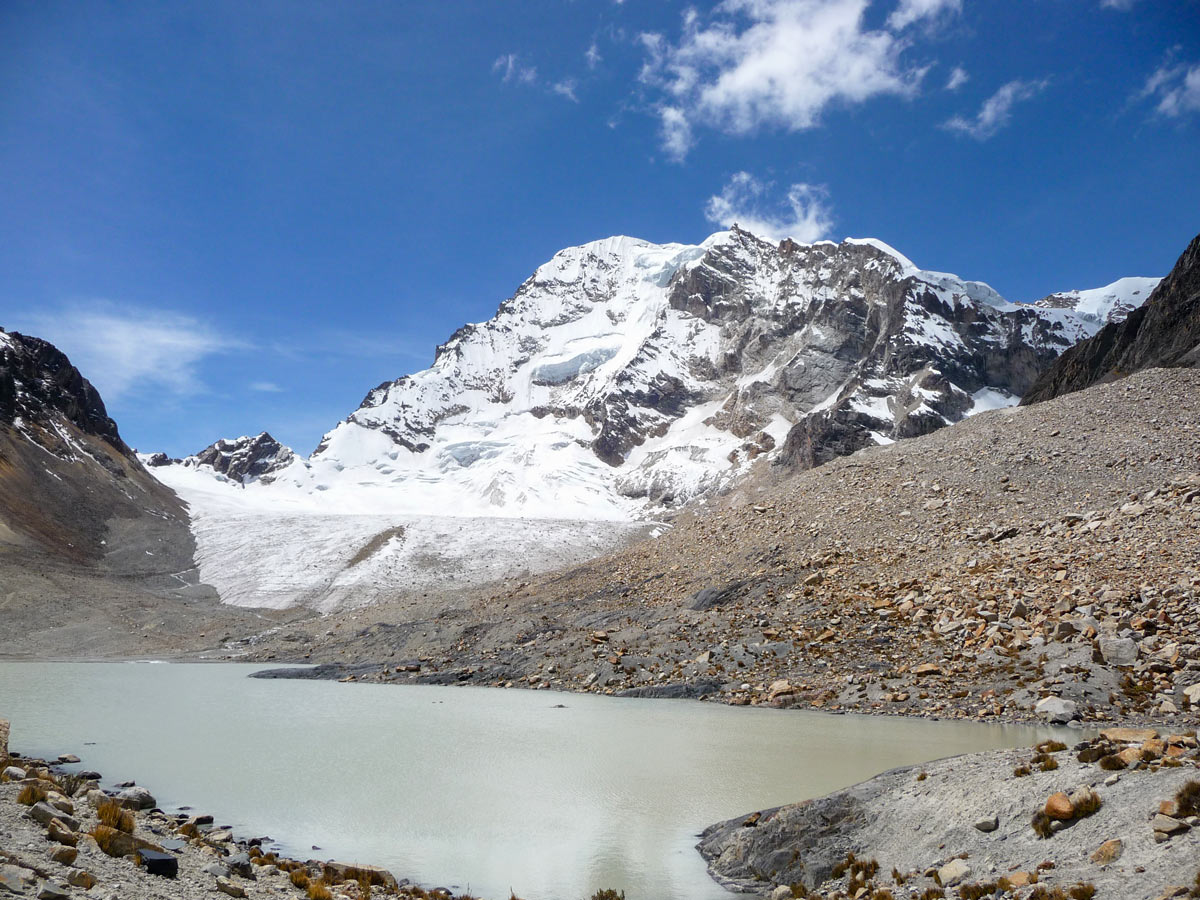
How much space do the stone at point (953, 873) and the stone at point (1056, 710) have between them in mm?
13184

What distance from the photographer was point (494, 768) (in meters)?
18.6

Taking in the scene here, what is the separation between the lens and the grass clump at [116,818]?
10125mm

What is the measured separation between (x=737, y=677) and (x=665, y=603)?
37.7ft

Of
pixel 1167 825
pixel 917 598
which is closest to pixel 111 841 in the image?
pixel 1167 825

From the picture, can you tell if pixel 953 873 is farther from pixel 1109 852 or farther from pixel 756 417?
pixel 756 417

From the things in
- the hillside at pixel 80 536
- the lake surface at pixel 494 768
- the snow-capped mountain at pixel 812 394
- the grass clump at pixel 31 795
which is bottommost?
the lake surface at pixel 494 768

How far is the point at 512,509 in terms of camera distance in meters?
148

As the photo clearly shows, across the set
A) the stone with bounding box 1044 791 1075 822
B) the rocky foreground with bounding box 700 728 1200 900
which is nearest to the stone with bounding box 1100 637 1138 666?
the rocky foreground with bounding box 700 728 1200 900

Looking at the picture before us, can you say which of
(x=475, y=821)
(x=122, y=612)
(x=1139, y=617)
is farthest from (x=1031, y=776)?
(x=122, y=612)

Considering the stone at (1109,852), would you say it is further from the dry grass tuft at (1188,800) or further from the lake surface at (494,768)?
the lake surface at (494,768)

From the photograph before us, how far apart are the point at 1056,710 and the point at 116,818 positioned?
69.0 ft

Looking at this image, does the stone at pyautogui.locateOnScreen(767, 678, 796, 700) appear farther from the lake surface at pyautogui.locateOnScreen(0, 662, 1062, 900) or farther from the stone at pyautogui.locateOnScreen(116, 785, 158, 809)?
the stone at pyautogui.locateOnScreen(116, 785, 158, 809)

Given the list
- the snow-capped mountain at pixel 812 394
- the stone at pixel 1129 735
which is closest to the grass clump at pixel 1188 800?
the stone at pixel 1129 735

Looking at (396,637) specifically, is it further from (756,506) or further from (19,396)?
(19,396)
